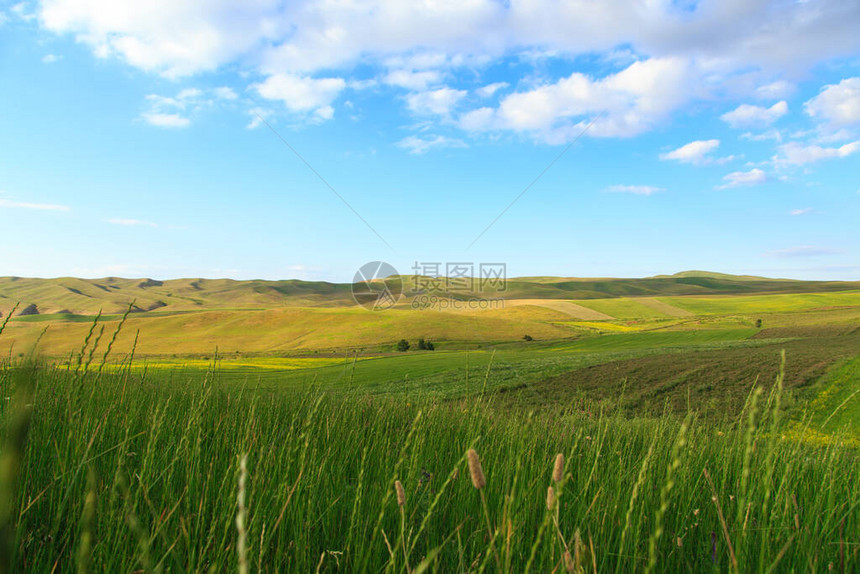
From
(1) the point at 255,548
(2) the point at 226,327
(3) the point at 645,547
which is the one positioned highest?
(1) the point at 255,548

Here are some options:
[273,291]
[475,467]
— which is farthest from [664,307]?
[273,291]

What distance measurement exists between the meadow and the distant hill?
3488 cm

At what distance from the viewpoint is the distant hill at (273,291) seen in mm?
100938

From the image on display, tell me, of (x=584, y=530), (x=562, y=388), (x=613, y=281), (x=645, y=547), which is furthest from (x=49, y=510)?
(x=613, y=281)

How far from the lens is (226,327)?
59219 millimetres

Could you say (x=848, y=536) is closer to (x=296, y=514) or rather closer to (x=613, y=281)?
(x=296, y=514)

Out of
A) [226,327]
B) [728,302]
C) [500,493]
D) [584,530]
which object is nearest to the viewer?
[584,530]

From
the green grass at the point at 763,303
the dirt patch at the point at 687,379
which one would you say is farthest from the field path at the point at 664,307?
the dirt patch at the point at 687,379

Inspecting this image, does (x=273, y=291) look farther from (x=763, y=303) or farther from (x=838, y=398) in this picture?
(x=838, y=398)

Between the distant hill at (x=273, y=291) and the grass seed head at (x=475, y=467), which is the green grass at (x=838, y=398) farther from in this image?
the distant hill at (x=273, y=291)

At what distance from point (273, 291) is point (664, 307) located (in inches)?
4582

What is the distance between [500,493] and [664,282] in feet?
524

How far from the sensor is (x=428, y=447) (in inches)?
150

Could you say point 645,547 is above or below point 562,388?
above
